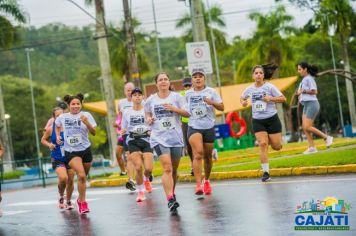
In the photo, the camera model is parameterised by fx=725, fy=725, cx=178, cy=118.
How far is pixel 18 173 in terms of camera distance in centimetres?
3669

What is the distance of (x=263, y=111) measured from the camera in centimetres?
1278

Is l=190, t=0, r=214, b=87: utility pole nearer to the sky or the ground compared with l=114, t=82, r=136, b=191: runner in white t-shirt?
nearer to the sky

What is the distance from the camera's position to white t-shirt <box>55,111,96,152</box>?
11.5 m

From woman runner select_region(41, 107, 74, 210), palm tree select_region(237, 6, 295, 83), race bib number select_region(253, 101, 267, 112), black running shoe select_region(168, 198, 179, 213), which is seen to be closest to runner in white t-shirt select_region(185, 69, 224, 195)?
race bib number select_region(253, 101, 267, 112)

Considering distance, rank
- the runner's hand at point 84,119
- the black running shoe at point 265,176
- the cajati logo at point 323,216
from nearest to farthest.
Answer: the cajati logo at point 323,216 → the runner's hand at point 84,119 → the black running shoe at point 265,176

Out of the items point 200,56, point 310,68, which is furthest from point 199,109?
point 200,56

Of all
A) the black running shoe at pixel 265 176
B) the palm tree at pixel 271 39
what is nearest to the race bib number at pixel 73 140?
the black running shoe at pixel 265 176

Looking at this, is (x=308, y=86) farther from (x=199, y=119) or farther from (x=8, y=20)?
(x=8, y=20)

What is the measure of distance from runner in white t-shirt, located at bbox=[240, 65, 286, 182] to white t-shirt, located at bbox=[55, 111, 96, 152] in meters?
2.87

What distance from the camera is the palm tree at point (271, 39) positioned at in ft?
206

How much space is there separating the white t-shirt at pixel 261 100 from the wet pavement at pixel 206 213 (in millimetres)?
1211

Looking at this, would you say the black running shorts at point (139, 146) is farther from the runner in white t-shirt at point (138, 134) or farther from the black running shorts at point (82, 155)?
the black running shorts at point (82, 155)

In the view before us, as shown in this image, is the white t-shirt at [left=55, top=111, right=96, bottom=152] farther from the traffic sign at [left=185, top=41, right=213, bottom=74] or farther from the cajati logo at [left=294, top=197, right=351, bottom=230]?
the traffic sign at [left=185, top=41, right=213, bottom=74]

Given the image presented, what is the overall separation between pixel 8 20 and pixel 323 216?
133 feet
